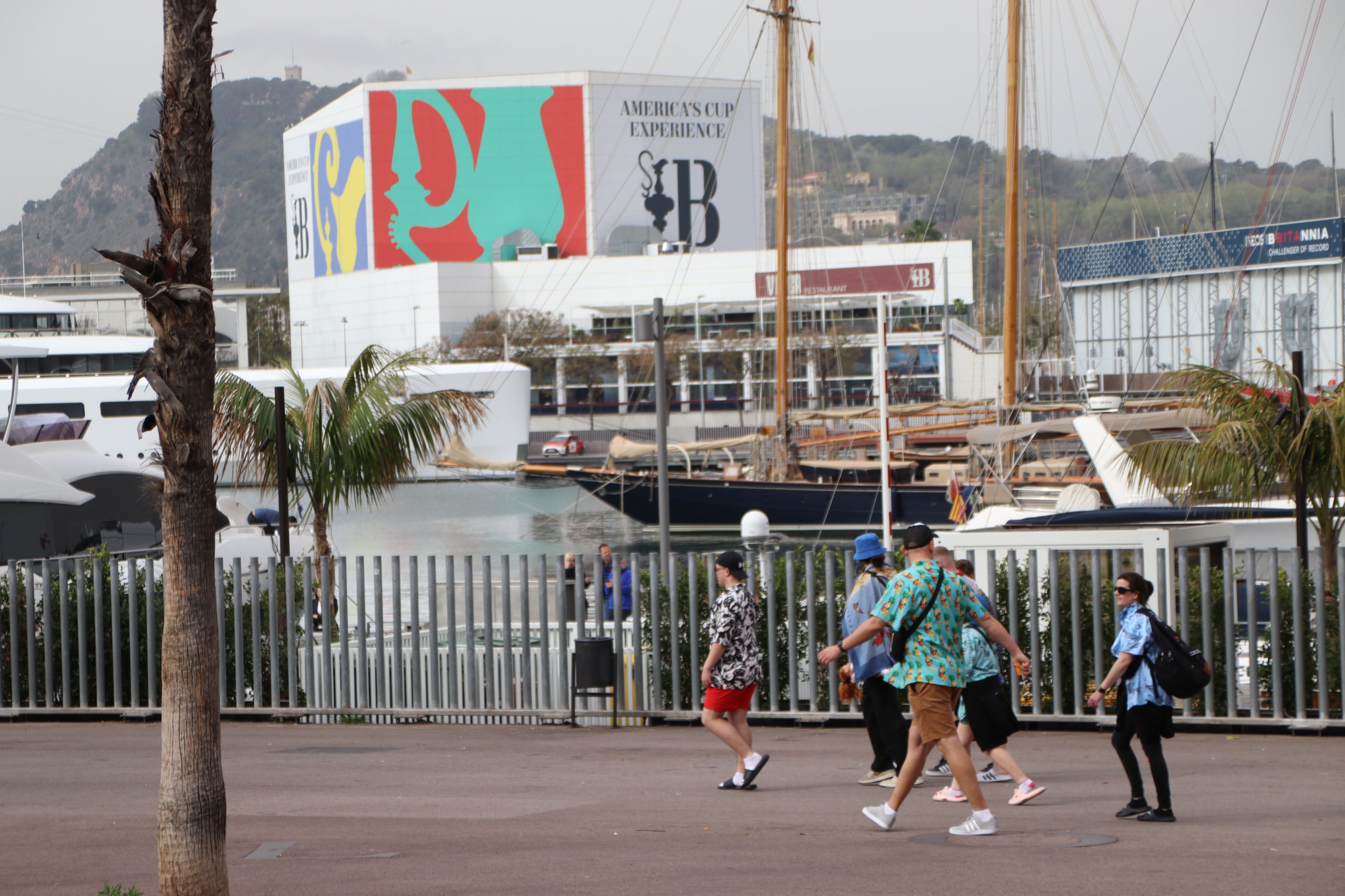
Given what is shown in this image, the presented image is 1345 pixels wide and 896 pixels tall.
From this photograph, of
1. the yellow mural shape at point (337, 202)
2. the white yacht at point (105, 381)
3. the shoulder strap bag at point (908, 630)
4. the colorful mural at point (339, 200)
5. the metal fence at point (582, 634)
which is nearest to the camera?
the shoulder strap bag at point (908, 630)

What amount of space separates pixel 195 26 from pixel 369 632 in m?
8.28

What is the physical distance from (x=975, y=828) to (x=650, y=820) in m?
1.83

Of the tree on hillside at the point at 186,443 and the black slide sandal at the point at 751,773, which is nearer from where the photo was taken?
the tree on hillside at the point at 186,443

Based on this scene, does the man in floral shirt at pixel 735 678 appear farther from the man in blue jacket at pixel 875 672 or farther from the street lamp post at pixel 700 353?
the street lamp post at pixel 700 353

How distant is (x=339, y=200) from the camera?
113 m

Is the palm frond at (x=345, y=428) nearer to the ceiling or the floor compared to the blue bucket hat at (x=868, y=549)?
nearer to the ceiling

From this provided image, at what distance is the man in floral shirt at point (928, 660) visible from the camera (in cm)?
721

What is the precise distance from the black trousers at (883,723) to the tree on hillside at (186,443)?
4.68 m

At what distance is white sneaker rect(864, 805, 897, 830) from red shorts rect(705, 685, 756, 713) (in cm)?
153

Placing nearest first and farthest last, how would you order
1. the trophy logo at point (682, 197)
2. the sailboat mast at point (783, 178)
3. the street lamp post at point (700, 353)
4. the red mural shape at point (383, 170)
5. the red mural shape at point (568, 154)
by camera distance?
the sailboat mast at point (783, 178), the street lamp post at point (700, 353), the red mural shape at point (383, 170), the red mural shape at point (568, 154), the trophy logo at point (682, 197)

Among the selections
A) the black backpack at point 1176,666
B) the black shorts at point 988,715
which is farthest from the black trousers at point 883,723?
the black backpack at point 1176,666

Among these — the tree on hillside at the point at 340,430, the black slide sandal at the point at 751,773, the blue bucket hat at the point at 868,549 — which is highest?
the tree on hillside at the point at 340,430

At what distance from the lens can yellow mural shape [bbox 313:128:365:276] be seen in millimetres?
110312

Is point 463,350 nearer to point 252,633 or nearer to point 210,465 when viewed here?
point 252,633
